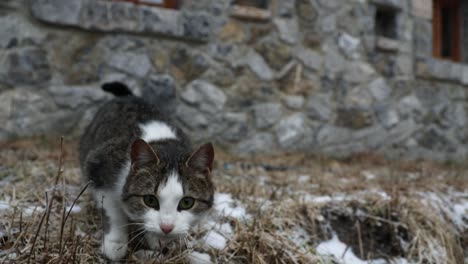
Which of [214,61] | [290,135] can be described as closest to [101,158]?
[214,61]

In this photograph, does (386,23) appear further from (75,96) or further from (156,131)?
(156,131)

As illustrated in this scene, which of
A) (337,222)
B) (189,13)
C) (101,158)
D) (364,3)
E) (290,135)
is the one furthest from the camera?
(364,3)

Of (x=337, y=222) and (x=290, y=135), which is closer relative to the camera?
(x=337, y=222)

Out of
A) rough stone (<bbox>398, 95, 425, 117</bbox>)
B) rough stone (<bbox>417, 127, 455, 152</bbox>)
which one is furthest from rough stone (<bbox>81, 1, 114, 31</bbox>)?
rough stone (<bbox>417, 127, 455, 152</bbox>)

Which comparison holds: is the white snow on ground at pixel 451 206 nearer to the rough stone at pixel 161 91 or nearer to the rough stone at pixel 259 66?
the rough stone at pixel 259 66

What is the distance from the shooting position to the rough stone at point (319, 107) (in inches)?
179

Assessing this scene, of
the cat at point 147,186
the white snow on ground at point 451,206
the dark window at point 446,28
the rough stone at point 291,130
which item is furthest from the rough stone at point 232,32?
the dark window at point 446,28

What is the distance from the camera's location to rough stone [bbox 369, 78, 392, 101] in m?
4.85

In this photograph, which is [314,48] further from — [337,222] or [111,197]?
[111,197]

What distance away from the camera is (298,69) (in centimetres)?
448

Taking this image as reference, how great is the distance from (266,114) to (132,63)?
1.42 meters

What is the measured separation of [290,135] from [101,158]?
294cm

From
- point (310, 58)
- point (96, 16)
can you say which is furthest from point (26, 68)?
point (310, 58)

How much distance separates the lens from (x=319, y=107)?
4.59 m
